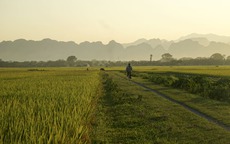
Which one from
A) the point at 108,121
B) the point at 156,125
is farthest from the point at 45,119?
the point at 108,121

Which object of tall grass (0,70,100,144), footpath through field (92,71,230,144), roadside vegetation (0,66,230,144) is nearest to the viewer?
tall grass (0,70,100,144)

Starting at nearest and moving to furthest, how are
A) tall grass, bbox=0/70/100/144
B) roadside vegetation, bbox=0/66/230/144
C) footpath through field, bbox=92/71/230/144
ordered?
tall grass, bbox=0/70/100/144
roadside vegetation, bbox=0/66/230/144
footpath through field, bbox=92/71/230/144

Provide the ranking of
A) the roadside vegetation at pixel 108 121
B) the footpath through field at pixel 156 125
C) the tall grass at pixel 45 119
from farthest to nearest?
the footpath through field at pixel 156 125 → the roadside vegetation at pixel 108 121 → the tall grass at pixel 45 119

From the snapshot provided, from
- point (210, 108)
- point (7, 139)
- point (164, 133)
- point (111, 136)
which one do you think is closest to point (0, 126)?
point (7, 139)

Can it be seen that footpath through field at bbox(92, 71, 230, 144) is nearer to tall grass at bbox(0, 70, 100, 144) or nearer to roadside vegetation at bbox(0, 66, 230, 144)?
roadside vegetation at bbox(0, 66, 230, 144)

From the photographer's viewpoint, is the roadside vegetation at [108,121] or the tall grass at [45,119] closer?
the tall grass at [45,119]

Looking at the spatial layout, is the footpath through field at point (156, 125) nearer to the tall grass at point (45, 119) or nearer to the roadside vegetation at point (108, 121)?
the roadside vegetation at point (108, 121)

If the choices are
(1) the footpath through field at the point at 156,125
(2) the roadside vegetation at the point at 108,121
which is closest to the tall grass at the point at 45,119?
(2) the roadside vegetation at the point at 108,121

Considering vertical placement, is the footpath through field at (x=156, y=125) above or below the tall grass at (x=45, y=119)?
below

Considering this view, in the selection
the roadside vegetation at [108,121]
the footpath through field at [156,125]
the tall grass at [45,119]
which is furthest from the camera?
the footpath through field at [156,125]

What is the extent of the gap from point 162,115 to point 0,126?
8489mm

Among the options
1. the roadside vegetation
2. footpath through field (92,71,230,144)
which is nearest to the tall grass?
the roadside vegetation

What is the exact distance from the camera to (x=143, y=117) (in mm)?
14180

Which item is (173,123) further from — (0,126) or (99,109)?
(0,126)
